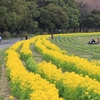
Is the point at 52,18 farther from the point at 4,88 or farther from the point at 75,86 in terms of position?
the point at 75,86

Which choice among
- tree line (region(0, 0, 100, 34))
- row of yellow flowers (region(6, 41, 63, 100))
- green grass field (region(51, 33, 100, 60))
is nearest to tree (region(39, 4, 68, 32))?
tree line (region(0, 0, 100, 34))

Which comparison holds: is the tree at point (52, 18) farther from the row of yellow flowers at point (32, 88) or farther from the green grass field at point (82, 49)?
the row of yellow flowers at point (32, 88)

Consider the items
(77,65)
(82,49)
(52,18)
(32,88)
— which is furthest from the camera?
(52,18)

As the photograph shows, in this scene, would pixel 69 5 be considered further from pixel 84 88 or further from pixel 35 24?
pixel 84 88

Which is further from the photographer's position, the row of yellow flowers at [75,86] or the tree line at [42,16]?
the tree line at [42,16]

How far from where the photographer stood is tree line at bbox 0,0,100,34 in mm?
53019

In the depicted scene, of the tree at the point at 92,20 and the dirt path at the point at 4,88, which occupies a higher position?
the dirt path at the point at 4,88

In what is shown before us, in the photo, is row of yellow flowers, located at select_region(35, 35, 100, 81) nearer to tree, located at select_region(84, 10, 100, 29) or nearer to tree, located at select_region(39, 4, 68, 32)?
tree, located at select_region(39, 4, 68, 32)

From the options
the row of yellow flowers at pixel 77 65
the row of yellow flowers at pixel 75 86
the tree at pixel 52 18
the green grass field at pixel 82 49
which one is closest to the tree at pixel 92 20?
the tree at pixel 52 18

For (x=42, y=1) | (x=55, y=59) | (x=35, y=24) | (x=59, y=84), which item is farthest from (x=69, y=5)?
(x=59, y=84)

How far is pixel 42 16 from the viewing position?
73125 millimetres

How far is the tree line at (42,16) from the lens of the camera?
53019mm

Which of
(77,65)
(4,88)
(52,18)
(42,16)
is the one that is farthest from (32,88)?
(52,18)

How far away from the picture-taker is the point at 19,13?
184ft
